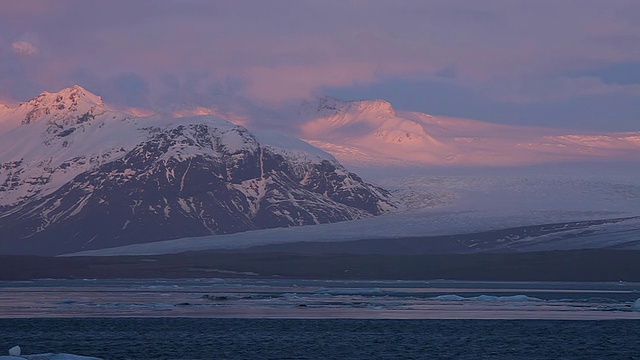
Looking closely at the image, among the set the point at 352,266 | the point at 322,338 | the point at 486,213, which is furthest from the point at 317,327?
the point at 486,213

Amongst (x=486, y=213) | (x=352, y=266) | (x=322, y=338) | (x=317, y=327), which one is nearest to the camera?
(x=322, y=338)

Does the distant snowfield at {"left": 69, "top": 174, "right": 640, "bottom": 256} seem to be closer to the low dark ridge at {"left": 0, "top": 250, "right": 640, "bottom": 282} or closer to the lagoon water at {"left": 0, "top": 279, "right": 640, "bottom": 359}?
the low dark ridge at {"left": 0, "top": 250, "right": 640, "bottom": 282}

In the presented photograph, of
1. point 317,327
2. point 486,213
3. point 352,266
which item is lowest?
point 317,327

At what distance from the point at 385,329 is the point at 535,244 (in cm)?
9534

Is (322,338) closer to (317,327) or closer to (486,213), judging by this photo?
(317,327)

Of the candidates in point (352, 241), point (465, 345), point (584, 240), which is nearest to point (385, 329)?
point (465, 345)

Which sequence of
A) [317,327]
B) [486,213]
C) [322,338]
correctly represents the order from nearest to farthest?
1. [322,338]
2. [317,327]
3. [486,213]

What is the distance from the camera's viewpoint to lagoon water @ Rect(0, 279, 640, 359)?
3925cm

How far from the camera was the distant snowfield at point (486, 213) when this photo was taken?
5856 inches

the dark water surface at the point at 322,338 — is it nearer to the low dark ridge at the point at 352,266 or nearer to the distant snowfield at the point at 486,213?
the low dark ridge at the point at 352,266

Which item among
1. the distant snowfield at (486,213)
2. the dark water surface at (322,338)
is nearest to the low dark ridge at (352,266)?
the distant snowfield at (486,213)

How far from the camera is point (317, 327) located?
48312 millimetres

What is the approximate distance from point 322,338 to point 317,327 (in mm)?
4600

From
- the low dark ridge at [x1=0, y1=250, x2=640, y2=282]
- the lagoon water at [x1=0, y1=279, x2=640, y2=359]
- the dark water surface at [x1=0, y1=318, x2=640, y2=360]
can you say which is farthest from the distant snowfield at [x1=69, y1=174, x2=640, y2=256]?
the dark water surface at [x1=0, y1=318, x2=640, y2=360]
